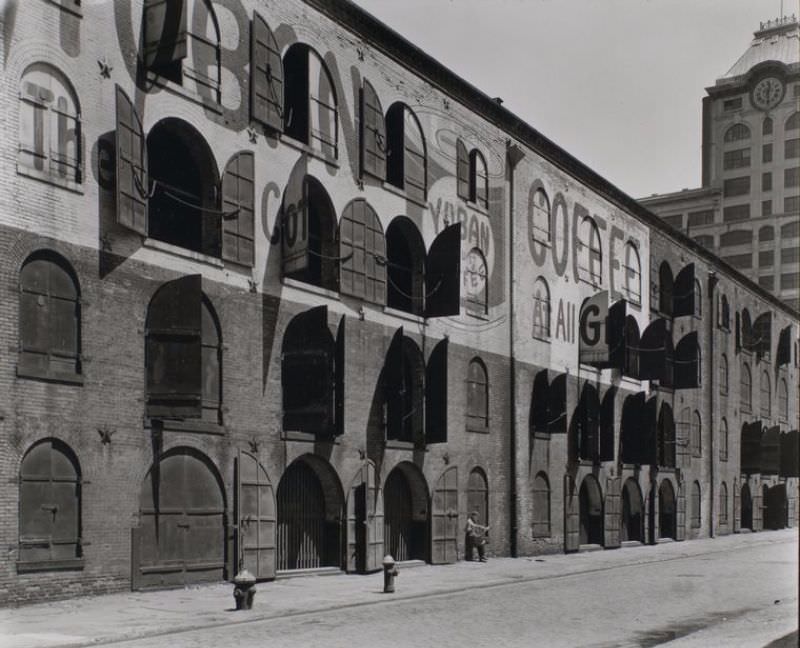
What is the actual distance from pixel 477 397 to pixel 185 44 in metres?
14.8

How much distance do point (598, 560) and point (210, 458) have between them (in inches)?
600

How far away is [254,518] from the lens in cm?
2198

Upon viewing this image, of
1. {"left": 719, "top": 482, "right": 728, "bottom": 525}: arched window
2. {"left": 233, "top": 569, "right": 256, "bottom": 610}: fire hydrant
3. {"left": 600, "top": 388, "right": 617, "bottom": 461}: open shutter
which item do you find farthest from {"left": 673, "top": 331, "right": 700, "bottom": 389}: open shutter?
{"left": 233, "top": 569, "right": 256, "bottom": 610}: fire hydrant

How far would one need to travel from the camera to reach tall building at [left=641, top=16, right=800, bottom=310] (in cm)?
8925

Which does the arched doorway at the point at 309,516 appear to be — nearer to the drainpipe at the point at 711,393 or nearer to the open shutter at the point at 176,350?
the open shutter at the point at 176,350

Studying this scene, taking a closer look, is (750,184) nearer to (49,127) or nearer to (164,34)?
(164,34)

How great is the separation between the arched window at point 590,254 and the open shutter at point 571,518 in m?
7.46

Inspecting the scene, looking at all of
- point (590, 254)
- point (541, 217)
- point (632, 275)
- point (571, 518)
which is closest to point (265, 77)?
point (541, 217)

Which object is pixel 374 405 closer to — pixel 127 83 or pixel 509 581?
pixel 509 581

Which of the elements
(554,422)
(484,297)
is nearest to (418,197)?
(484,297)

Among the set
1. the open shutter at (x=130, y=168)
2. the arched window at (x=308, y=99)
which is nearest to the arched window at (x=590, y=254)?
the arched window at (x=308, y=99)

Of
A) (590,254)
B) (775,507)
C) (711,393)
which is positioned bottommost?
(775,507)

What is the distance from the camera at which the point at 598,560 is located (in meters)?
32.1

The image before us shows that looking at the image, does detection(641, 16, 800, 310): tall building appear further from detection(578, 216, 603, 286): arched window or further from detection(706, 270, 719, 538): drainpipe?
detection(578, 216, 603, 286): arched window
